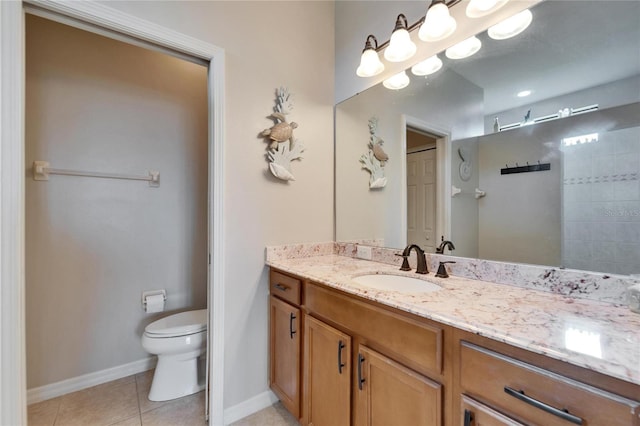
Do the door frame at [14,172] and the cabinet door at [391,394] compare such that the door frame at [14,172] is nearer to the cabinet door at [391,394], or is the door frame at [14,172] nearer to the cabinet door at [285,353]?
the cabinet door at [285,353]

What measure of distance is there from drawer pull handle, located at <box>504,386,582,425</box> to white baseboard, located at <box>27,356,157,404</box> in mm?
2480

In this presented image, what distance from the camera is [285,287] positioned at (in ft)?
5.04

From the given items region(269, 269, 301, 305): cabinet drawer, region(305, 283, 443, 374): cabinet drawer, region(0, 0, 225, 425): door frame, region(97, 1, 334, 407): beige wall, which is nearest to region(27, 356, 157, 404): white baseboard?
region(0, 0, 225, 425): door frame

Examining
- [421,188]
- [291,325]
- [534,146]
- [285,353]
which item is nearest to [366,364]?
[291,325]

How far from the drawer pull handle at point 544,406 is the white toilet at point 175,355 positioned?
1.77 metres

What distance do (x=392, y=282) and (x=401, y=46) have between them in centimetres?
127

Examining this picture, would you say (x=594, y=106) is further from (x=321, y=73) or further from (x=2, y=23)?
(x=2, y=23)

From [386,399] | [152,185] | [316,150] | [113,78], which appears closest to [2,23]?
[113,78]

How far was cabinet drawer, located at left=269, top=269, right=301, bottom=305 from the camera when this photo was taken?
4.74 feet

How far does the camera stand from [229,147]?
1.56 metres

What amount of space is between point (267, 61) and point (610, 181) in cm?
179

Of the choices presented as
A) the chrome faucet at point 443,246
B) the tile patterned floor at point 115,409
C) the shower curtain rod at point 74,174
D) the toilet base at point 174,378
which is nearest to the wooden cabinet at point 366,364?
the chrome faucet at point 443,246

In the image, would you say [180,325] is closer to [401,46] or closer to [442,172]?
[442,172]

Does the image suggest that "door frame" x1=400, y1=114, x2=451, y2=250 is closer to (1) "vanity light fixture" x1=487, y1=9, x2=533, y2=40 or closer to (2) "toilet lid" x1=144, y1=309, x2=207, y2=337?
(1) "vanity light fixture" x1=487, y1=9, x2=533, y2=40
